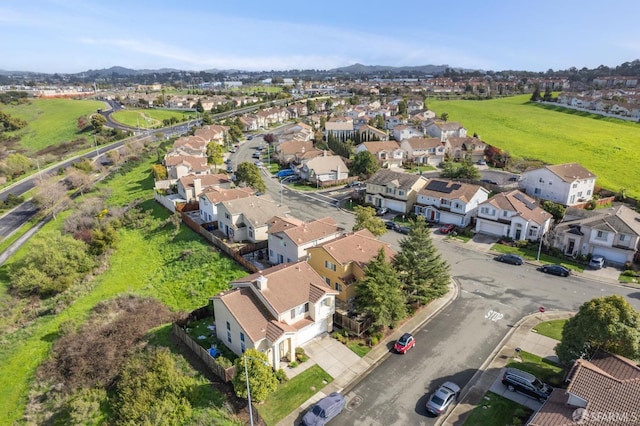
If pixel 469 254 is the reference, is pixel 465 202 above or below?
above

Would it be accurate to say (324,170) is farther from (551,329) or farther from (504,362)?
(504,362)

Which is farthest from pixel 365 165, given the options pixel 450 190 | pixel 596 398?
pixel 596 398

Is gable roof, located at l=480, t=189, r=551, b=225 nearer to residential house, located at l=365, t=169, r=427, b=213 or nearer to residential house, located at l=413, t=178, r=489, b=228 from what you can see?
residential house, located at l=413, t=178, r=489, b=228

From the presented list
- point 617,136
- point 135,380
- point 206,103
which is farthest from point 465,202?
point 206,103

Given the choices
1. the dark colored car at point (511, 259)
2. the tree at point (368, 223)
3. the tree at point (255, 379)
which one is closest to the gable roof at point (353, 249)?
the tree at point (368, 223)

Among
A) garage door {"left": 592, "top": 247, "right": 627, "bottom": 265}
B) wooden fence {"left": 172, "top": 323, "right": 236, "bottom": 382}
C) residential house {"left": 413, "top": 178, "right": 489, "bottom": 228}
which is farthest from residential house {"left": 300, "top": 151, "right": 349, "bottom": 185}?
wooden fence {"left": 172, "top": 323, "right": 236, "bottom": 382}

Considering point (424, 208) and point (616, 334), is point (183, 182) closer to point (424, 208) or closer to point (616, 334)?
point (424, 208)
